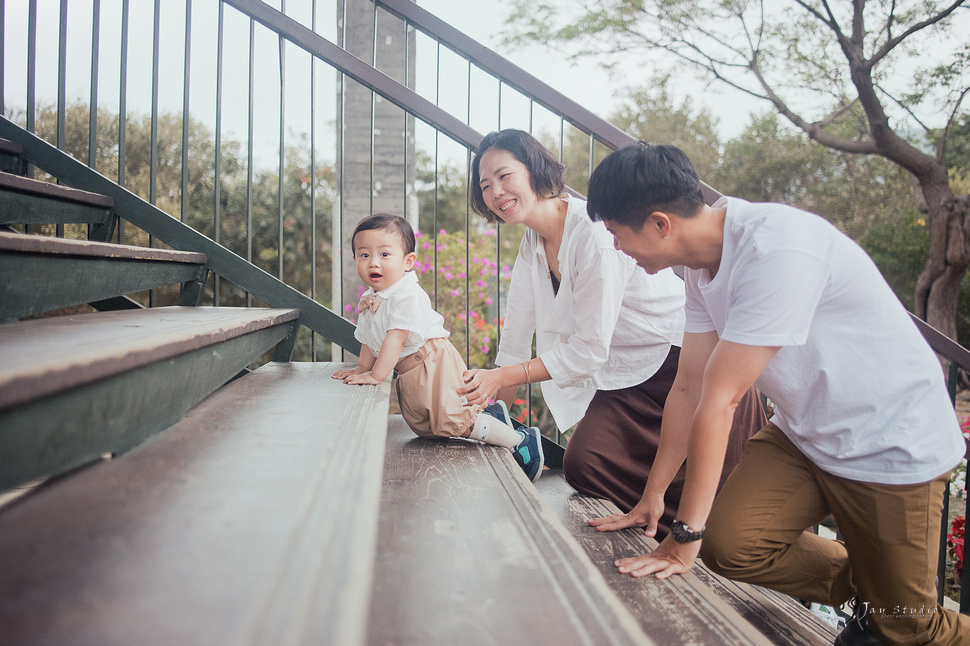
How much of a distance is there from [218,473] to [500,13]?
12965 millimetres

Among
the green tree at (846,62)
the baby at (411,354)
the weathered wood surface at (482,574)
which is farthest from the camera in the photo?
the green tree at (846,62)

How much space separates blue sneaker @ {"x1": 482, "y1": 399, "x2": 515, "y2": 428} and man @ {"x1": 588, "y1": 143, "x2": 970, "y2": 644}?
82 centimetres

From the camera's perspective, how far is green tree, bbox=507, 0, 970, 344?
29.6ft

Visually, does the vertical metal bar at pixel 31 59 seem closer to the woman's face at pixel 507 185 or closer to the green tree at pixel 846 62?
the woman's face at pixel 507 185

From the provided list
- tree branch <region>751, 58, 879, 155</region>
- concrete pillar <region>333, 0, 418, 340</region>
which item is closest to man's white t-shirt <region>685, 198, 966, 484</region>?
concrete pillar <region>333, 0, 418, 340</region>

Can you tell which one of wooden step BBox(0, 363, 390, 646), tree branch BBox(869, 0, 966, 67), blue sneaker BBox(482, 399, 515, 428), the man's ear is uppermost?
tree branch BBox(869, 0, 966, 67)

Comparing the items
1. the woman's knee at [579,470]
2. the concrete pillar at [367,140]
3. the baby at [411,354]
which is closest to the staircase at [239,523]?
the baby at [411,354]

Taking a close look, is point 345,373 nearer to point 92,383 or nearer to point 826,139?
point 92,383

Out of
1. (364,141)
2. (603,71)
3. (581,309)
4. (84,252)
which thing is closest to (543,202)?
(581,309)

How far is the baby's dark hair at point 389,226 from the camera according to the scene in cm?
223

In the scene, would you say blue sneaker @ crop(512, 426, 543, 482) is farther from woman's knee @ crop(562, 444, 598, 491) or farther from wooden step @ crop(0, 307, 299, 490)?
wooden step @ crop(0, 307, 299, 490)

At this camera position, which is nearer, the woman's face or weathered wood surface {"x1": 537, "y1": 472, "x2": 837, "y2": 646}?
weathered wood surface {"x1": 537, "y1": 472, "x2": 837, "y2": 646}

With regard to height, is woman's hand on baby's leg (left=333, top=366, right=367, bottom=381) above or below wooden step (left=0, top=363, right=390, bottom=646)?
above

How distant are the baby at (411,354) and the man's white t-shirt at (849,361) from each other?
910 millimetres
